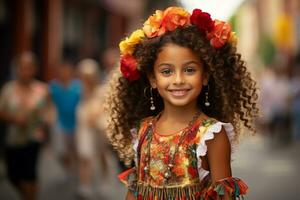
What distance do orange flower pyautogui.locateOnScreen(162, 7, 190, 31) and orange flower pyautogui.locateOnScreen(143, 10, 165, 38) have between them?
42 mm

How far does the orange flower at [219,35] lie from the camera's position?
4184 millimetres

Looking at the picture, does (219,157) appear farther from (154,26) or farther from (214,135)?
(154,26)

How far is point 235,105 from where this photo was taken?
4406 millimetres

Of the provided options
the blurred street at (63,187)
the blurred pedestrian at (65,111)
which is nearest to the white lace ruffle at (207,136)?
the blurred street at (63,187)

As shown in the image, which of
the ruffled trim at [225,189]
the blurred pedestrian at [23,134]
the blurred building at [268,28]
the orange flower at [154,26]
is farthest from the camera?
the blurred building at [268,28]

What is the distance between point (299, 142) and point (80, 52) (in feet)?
28.7

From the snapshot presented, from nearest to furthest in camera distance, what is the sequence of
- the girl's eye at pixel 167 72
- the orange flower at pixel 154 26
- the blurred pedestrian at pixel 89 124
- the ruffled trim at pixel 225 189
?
the ruffled trim at pixel 225 189 → the girl's eye at pixel 167 72 → the orange flower at pixel 154 26 → the blurred pedestrian at pixel 89 124

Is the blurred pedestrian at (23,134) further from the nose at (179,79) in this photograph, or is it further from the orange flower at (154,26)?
the nose at (179,79)

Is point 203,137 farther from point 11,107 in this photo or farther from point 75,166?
point 75,166

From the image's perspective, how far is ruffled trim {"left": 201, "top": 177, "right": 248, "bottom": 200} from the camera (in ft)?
12.9

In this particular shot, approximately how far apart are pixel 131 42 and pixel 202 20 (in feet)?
1.34

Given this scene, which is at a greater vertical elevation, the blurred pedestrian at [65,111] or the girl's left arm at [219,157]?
the blurred pedestrian at [65,111]

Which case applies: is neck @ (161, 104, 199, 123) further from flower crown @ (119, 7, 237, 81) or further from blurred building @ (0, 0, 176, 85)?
blurred building @ (0, 0, 176, 85)

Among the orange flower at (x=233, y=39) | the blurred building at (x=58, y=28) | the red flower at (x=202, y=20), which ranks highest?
the blurred building at (x=58, y=28)
